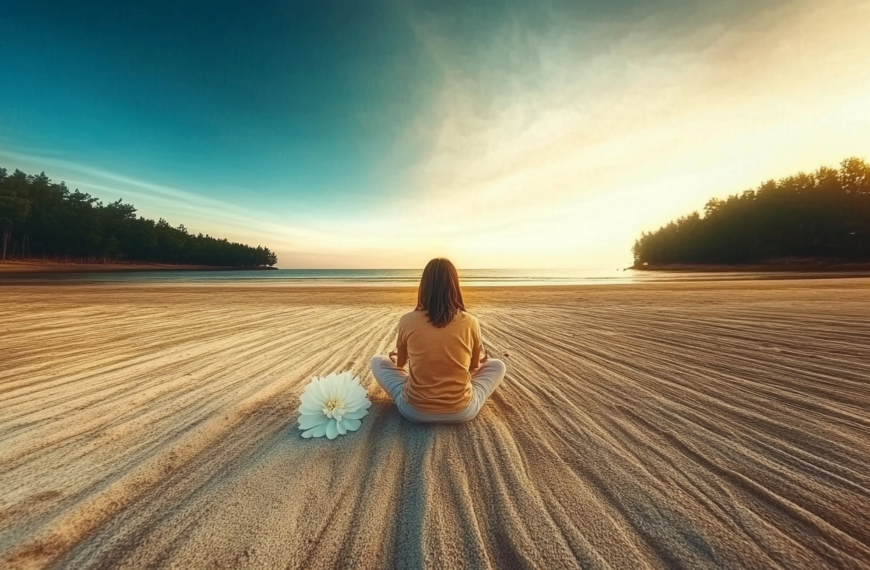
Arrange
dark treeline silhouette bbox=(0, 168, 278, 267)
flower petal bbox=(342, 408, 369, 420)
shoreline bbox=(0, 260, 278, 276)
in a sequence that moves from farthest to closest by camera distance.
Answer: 1. dark treeline silhouette bbox=(0, 168, 278, 267)
2. shoreline bbox=(0, 260, 278, 276)
3. flower petal bbox=(342, 408, 369, 420)

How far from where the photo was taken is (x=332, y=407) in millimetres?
3070

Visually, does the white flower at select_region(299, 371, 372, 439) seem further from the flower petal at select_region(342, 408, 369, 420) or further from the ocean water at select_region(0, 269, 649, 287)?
the ocean water at select_region(0, 269, 649, 287)

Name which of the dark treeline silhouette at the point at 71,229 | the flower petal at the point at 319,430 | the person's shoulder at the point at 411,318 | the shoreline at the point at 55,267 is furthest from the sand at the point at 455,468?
the dark treeline silhouette at the point at 71,229

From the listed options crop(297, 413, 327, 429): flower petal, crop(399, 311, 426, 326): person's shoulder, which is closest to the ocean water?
crop(399, 311, 426, 326): person's shoulder

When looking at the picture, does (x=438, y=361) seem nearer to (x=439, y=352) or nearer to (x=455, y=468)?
(x=439, y=352)

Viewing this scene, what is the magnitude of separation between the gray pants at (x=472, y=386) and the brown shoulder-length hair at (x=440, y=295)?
75 cm

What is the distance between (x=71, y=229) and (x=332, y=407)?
76989 mm

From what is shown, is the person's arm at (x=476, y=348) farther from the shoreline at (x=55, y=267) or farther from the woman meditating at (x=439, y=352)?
the shoreline at (x=55, y=267)

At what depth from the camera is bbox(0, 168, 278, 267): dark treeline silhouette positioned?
50241mm

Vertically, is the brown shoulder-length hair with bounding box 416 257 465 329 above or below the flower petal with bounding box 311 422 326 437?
above

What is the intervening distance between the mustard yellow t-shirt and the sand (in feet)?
0.87

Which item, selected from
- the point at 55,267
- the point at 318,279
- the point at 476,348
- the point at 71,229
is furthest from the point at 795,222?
the point at 71,229

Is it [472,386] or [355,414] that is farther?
[472,386]

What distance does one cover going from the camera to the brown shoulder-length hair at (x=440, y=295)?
2.97 metres
